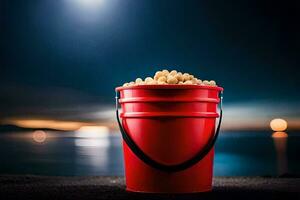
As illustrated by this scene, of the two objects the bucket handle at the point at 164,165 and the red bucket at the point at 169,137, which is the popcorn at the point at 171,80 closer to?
the red bucket at the point at 169,137

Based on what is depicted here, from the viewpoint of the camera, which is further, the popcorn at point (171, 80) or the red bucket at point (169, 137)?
the popcorn at point (171, 80)

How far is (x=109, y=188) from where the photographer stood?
579 centimetres

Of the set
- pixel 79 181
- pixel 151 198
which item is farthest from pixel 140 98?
pixel 79 181

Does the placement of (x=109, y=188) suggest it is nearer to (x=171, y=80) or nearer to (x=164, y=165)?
(x=164, y=165)

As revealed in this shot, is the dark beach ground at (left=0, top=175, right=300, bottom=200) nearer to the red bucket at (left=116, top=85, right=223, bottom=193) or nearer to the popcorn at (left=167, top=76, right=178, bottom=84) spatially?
the red bucket at (left=116, top=85, right=223, bottom=193)

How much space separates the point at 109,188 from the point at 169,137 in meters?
0.96

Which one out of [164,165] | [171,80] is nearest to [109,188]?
[164,165]

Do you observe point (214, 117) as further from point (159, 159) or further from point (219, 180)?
point (219, 180)

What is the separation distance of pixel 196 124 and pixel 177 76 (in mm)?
472

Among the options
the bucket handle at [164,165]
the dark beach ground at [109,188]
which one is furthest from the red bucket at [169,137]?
the dark beach ground at [109,188]

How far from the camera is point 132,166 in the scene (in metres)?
5.40

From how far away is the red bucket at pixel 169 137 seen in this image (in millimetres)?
5207

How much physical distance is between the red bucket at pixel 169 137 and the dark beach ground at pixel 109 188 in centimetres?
15

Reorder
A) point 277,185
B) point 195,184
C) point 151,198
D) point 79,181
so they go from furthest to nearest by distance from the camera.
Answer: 1. point 79,181
2. point 277,185
3. point 195,184
4. point 151,198
